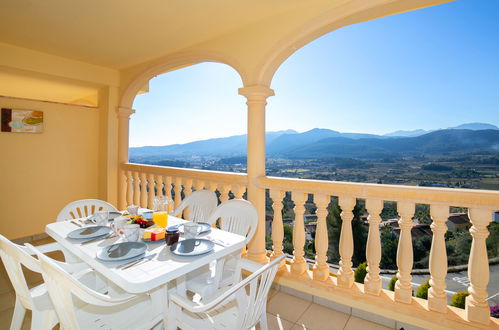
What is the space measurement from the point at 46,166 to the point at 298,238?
3.87 metres

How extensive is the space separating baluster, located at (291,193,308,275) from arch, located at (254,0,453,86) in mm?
1231

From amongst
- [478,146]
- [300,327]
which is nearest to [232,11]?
[300,327]

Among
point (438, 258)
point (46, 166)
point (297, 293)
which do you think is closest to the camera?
point (438, 258)

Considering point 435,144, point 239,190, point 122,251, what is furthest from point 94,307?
point 435,144

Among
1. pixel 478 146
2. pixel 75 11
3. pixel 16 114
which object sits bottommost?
pixel 478 146

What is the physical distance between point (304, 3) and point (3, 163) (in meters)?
4.26

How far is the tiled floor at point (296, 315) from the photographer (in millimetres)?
1836

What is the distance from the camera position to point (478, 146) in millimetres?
4094

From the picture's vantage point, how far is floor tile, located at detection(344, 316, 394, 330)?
1.81 metres

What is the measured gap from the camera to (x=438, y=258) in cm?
162

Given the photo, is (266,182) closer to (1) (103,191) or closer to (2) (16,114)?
(1) (103,191)

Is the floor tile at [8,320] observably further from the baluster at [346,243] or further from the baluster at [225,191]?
the baluster at [346,243]

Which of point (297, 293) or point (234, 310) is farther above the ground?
point (234, 310)

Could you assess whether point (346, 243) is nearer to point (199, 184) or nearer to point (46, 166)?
point (199, 184)
